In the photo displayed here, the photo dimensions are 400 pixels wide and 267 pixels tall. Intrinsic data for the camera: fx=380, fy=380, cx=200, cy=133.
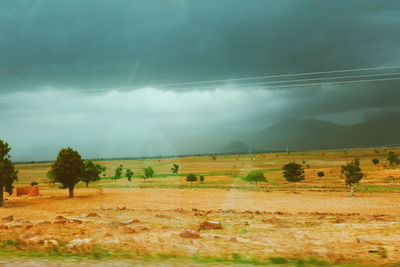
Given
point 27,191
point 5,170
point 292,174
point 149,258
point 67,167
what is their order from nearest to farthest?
point 149,258 < point 5,170 < point 67,167 < point 27,191 < point 292,174

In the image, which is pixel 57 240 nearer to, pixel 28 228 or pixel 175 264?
pixel 28 228

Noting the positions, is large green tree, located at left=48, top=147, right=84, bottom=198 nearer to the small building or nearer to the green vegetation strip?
the small building

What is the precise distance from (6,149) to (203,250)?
36233 mm

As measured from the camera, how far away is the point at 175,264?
37.4 feet

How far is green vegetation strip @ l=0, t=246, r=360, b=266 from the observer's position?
11633 millimetres

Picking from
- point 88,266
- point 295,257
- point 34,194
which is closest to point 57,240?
point 88,266

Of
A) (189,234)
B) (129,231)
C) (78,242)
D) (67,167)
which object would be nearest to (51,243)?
(78,242)

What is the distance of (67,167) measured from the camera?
49.6 metres

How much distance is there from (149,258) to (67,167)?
40402 millimetres

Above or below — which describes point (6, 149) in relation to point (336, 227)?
above

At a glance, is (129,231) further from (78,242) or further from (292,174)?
(292,174)

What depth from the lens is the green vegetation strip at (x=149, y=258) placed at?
11.6m

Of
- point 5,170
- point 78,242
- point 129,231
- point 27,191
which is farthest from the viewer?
point 27,191

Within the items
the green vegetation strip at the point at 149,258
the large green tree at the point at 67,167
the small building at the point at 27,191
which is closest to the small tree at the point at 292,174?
the large green tree at the point at 67,167
